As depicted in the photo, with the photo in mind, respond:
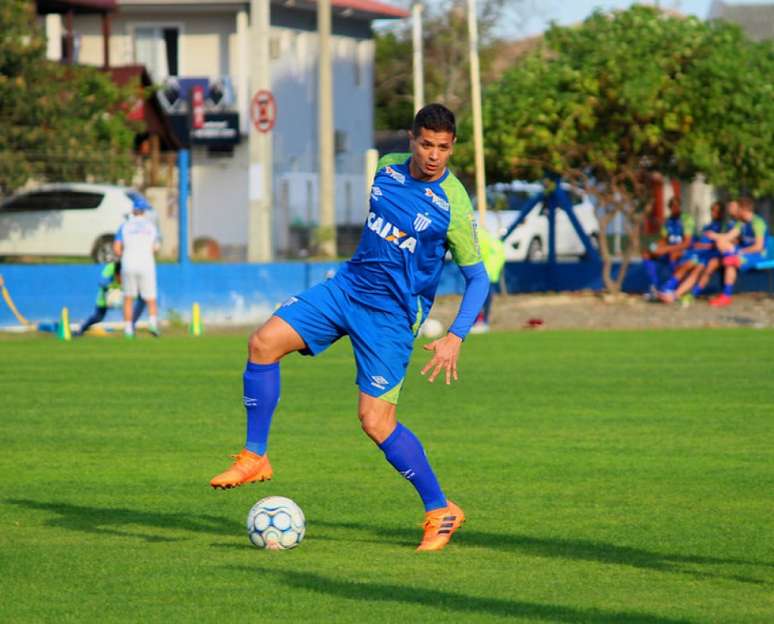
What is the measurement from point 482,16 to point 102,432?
173ft

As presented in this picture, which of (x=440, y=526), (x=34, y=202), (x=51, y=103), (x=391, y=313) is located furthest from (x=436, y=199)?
(x=51, y=103)

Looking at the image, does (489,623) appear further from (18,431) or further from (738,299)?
(738,299)

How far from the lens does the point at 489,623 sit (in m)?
6.32

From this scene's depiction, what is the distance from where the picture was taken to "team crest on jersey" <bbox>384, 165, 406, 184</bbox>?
804 cm

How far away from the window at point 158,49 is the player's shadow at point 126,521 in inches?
1709

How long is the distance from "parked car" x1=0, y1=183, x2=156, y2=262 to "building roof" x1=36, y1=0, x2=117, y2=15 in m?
12.3

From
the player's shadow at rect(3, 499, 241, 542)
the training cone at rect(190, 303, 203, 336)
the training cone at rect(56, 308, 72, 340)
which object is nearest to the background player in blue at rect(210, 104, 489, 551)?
the player's shadow at rect(3, 499, 241, 542)

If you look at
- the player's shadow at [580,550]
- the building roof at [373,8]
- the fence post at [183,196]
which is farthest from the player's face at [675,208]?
the building roof at [373,8]

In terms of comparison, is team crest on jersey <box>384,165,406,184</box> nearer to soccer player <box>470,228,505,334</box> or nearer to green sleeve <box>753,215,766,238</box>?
soccer player <box>470,228,505,334</box>

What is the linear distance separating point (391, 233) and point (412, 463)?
42.1 inches

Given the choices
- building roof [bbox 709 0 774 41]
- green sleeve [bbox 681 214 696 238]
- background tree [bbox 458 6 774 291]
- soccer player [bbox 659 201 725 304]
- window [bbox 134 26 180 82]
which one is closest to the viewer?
background tree [bbox 458 6 774 291]

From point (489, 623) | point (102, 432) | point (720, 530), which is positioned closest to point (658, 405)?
point (102, 432)

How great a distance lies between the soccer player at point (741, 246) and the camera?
2900 centimetres

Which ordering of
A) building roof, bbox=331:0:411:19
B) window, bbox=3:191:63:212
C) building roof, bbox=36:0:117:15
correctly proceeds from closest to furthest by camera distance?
window, bbox=3:191:63:212 → building roof, bbox=36:0:117:15 → building roof, bbox=331:0:411:19
